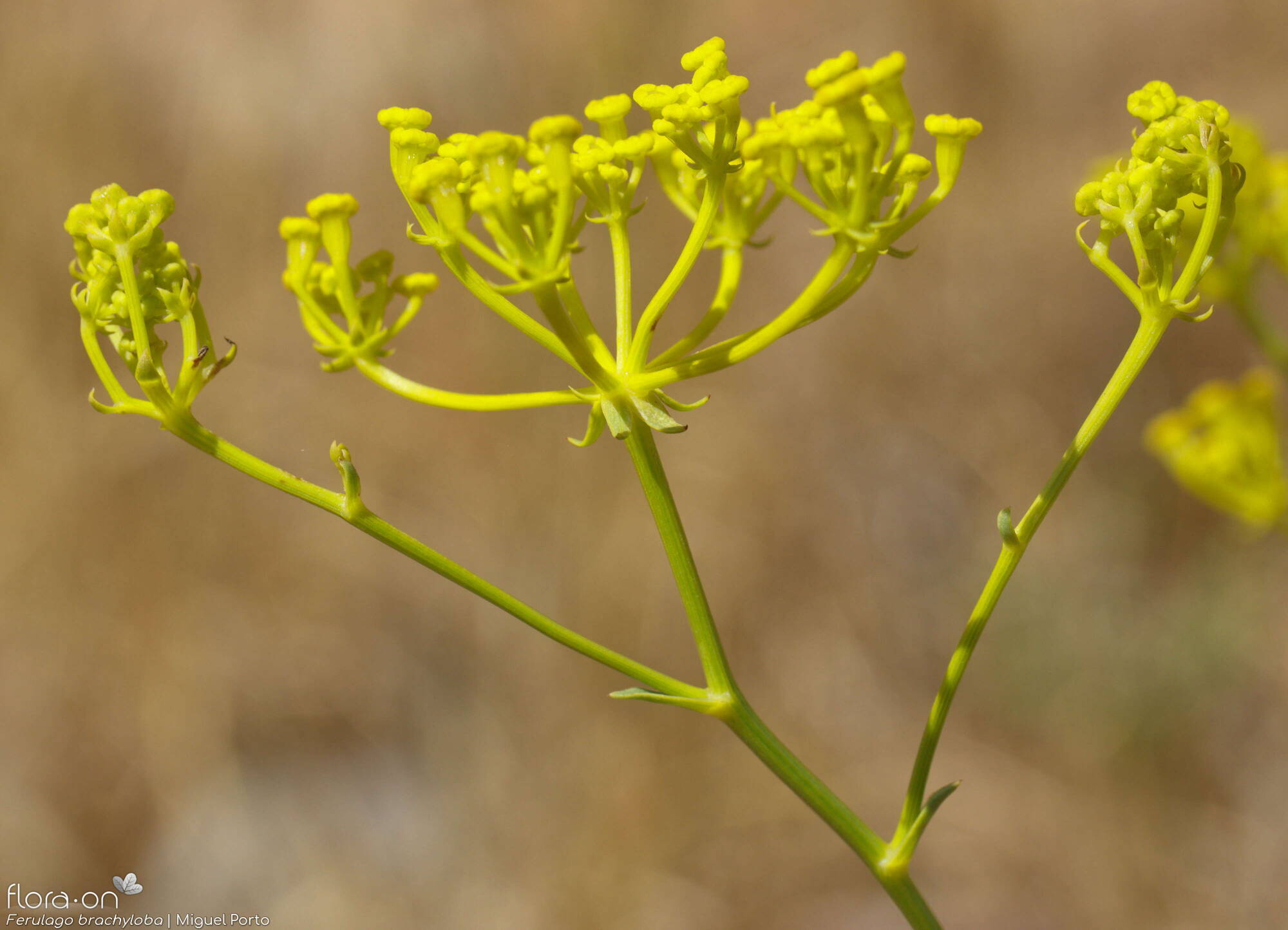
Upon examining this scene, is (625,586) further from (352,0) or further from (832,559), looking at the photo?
(352,0)

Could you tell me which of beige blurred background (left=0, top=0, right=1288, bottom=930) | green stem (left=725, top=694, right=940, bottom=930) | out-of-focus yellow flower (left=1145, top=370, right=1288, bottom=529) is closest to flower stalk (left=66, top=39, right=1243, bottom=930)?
green stem (left=725, top=694, right=940, bottom=930)

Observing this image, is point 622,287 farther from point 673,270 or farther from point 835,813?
point 835,813

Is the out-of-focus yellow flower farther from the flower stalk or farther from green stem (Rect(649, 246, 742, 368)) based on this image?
green stem (Rect(649, 246, 742, 368))

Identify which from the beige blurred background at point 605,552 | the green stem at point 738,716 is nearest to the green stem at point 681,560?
the green stem at point 738,716

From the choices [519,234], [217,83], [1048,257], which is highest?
[217,83]

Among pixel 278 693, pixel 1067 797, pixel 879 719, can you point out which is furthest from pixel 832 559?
pixel 278 693

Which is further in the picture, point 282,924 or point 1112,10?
point 1112,10
